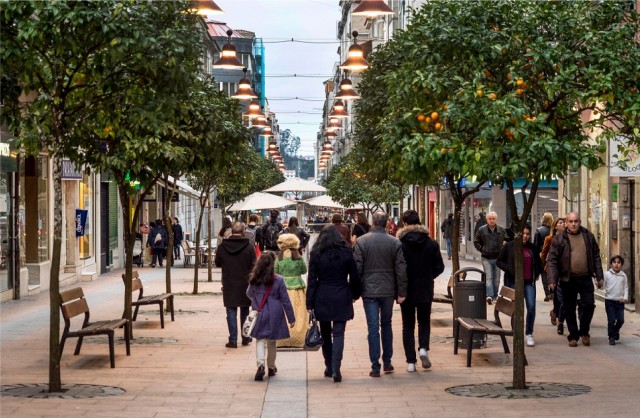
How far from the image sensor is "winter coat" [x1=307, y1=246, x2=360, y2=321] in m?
13.4

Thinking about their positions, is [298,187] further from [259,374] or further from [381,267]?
[259,374]

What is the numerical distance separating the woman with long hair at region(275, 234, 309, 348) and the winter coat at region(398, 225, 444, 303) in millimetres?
2077

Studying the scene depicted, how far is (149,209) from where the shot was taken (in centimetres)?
5056

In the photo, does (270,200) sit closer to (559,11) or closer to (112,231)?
(112,231)

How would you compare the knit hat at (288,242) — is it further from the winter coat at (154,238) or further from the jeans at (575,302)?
the winter coat at (154,238)

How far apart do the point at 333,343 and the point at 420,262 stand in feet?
5.25

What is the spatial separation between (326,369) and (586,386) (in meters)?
2.85

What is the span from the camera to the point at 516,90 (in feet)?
42.0

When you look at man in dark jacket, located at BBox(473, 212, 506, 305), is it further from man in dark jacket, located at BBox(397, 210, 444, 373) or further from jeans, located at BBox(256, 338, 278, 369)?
jeans, located at BBox(256, 338, 278, 369)

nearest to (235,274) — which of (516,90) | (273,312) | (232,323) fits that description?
(232,323)

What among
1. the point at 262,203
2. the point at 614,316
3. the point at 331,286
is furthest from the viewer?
the point at 262,203

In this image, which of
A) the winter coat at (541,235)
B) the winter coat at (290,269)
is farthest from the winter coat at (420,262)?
the winter coat at (541,235)

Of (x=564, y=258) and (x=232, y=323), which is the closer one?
(x=564, y=258)

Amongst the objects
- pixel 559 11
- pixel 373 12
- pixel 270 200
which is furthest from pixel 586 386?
pixel 270 200
